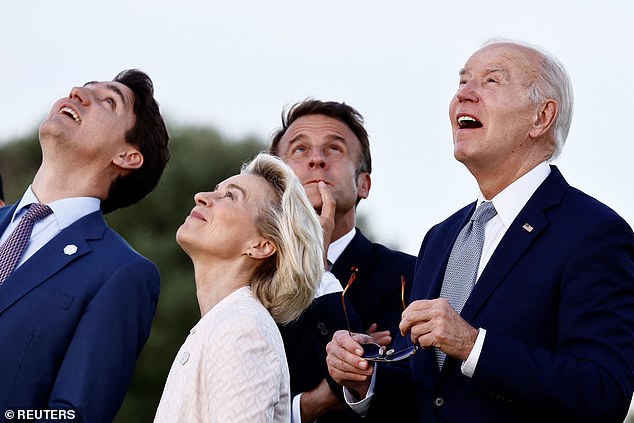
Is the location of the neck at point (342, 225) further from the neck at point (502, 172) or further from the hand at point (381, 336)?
the neck at point (502, 172)

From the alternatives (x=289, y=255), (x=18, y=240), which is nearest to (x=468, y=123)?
(x=289, y=255)

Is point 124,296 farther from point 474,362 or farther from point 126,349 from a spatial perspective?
point 474,362

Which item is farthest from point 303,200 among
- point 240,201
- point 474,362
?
point 474,362

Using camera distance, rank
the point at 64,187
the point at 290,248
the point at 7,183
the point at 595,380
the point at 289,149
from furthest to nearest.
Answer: the point at 7,183 < the point at 289,149 < the point at 64,187 < the point at 290,248 < the point at 595,380

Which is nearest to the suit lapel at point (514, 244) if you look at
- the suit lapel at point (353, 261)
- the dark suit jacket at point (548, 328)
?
the dark suit jacket at point (548, 328)

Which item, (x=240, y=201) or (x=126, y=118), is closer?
(x=240, y=201)

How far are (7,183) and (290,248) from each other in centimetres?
2211

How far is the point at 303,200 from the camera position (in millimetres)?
5508

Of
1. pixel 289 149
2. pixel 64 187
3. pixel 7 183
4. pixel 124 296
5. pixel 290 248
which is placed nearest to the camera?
pixel 290 248

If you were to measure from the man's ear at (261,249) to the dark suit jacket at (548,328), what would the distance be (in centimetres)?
76

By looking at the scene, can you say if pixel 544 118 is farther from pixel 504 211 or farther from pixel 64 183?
pixel 64 183

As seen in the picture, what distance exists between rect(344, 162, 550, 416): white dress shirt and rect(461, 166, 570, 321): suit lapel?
3.8 inches

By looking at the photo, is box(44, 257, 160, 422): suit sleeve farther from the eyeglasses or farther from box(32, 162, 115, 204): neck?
the eyeglasses

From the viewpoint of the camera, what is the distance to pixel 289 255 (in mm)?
5289
